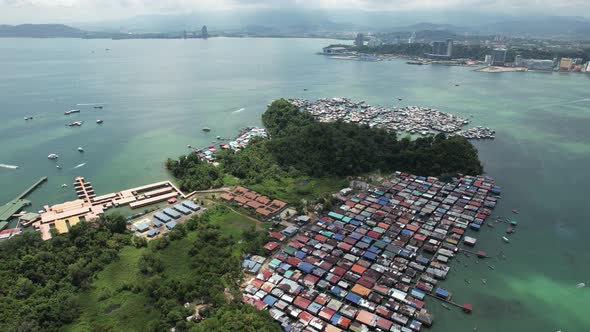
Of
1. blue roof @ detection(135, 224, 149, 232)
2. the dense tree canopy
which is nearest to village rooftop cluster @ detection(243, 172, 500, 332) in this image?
the dense tree canopy

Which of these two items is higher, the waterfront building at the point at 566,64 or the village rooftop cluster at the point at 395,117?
the waterfront building at the point at 566,64

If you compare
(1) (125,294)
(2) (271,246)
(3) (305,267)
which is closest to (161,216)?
(1) (125,294)

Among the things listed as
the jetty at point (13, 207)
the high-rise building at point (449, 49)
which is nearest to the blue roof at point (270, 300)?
the jetty at point (13, 207)

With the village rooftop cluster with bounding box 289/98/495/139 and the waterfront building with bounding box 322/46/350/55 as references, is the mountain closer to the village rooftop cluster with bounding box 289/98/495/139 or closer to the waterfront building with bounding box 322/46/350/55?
the waterfront building with bounding box 322/46/350/55

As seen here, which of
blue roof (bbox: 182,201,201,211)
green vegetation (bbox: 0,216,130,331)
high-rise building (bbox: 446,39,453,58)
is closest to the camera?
green vegetation (bbox: 0,216,130,331)

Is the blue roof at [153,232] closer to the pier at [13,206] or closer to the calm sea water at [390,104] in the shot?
the calm sea water at [390,104]

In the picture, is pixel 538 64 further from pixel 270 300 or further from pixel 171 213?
pixel 270 300
